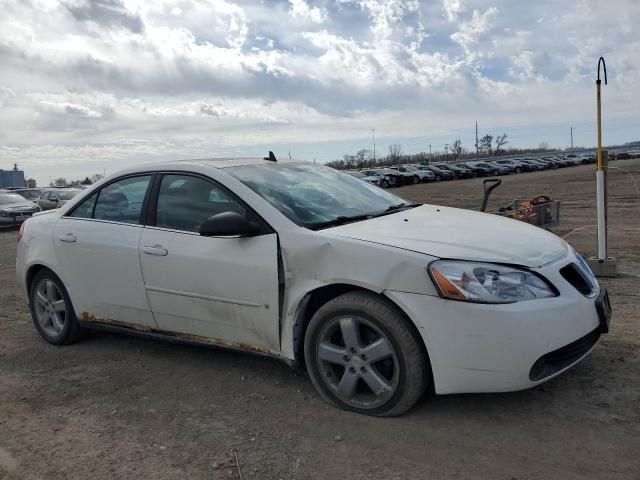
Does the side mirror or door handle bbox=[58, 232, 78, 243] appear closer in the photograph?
the side mirror

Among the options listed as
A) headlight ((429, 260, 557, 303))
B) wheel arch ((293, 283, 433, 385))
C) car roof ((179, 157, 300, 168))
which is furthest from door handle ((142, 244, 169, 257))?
headlight ((429, 260, 557, 303))

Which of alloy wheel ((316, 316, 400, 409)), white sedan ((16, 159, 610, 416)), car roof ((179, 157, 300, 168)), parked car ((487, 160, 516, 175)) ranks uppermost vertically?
car roof ((179, 157, 300, 168))

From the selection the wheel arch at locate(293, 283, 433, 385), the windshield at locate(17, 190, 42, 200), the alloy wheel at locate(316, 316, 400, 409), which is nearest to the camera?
the alloy wheel at locate(316, 316, 400, 409)

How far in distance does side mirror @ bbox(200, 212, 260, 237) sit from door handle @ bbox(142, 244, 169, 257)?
548mm

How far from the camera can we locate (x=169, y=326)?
4105 mm

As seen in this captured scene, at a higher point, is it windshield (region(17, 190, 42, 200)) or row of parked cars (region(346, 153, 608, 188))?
windshield (region(17, 190, 42, 200))

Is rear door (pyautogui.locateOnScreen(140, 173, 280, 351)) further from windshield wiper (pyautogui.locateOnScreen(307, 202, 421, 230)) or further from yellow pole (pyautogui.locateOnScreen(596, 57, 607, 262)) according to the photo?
yellow pole (pyautogui.locateOnScreen(596, 57, 607, 262))

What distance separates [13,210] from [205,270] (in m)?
17.6

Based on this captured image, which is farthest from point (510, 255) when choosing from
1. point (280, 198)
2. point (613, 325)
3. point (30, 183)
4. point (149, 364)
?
point (30, 183)

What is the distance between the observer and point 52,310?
4980 millimetres

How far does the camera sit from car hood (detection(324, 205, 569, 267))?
3.13 m

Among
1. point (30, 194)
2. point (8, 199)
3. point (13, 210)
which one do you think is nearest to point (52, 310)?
point (13, 210)

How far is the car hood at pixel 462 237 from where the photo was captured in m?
3.13

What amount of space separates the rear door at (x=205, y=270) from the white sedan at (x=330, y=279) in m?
Result: 0.01
